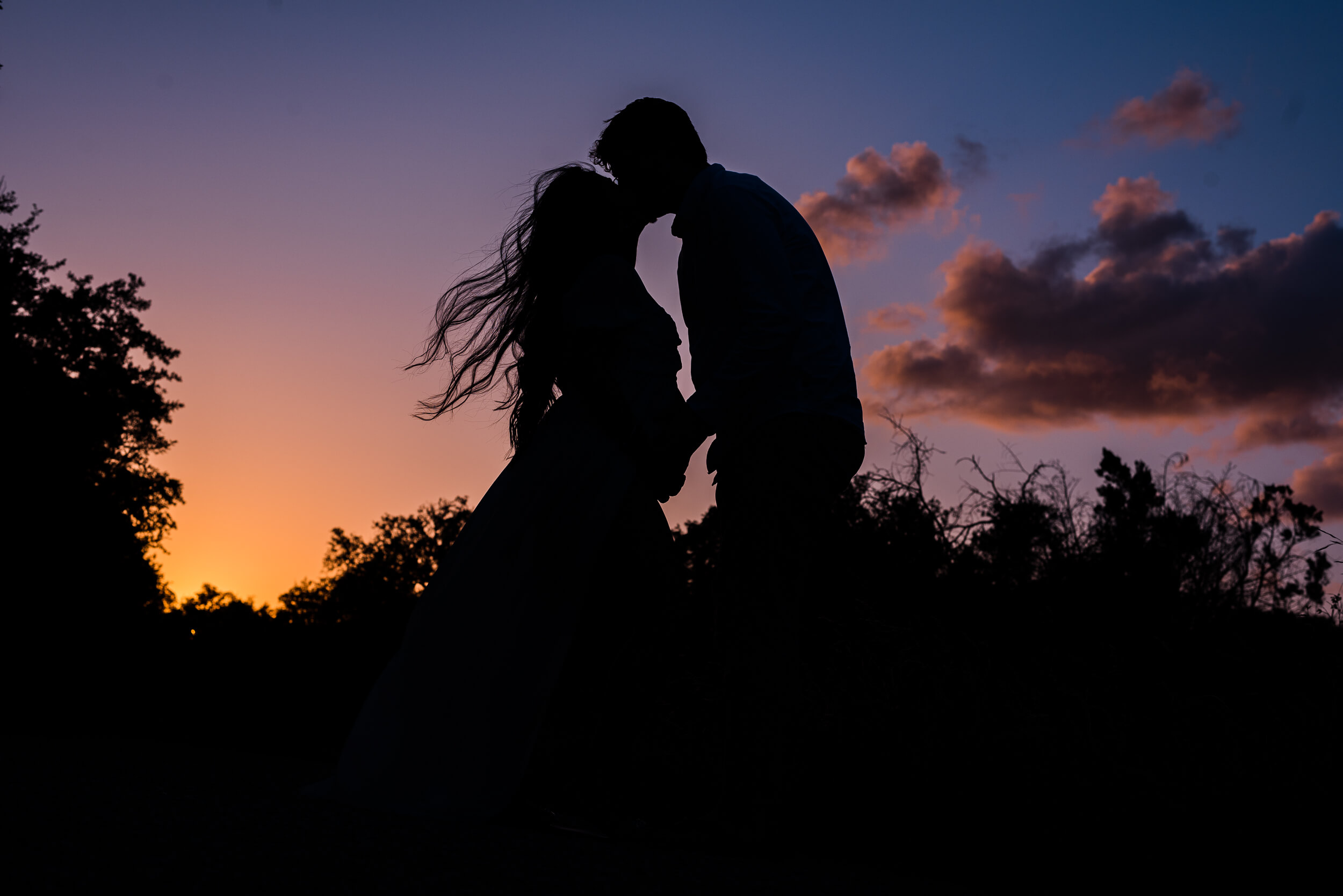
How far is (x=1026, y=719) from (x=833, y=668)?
1.99 metres

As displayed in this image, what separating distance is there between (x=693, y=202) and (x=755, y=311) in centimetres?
50

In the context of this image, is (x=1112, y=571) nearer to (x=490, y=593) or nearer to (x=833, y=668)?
(x=833, y=668)

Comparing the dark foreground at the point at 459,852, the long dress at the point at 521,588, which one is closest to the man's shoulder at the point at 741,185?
the long dress at the point at 521,588

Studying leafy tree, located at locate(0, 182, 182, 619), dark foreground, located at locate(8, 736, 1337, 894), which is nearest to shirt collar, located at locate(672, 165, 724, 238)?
dark foreground, located at locate(8, 736, 1337, 894)

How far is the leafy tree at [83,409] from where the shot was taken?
21.8 metres

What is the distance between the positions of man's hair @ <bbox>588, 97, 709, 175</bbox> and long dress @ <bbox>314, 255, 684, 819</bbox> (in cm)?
43

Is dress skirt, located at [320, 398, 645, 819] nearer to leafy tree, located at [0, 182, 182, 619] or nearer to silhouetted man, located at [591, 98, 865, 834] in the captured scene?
silhouetted man, located at [591, 98, 865, 834]

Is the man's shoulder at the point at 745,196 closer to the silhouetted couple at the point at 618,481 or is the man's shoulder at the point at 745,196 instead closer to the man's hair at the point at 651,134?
the silhouetted couple at the point at 618,481

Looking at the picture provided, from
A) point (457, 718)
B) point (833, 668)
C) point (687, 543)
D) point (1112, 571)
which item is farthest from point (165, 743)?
point (687, 543)

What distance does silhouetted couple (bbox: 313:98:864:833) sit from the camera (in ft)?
8.76

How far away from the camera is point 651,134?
3094 millimetres

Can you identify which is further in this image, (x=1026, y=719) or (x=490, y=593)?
(x=1026, y=719)

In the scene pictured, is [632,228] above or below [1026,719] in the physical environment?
above

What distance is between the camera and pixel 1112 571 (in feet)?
37.5
